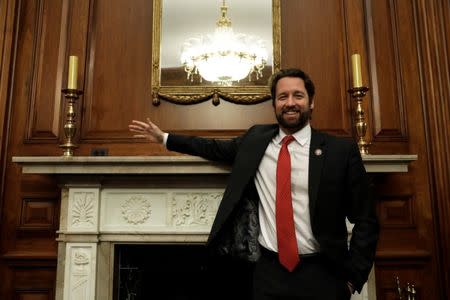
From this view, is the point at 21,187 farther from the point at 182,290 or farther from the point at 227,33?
the point at 227,33

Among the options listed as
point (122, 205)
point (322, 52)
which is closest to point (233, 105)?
point (322, 52)

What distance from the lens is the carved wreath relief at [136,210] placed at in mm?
1949

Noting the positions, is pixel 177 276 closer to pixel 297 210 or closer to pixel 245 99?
pixel 245 99

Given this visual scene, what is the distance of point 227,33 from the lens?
7.66ft

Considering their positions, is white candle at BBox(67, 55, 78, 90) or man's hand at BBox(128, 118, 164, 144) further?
white candle at BBox(67, 55, 78, 90)

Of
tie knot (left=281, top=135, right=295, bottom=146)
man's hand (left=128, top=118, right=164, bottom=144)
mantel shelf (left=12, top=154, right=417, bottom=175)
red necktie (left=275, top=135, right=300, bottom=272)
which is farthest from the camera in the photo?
mantel shelf (left=12, top=154, right=417, bottom=175)

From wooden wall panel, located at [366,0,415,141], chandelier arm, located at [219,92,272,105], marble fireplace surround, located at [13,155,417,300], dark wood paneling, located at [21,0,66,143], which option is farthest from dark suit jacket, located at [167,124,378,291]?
dark wood paneling, located at [21,0,66,143]

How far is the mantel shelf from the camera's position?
1.87 m

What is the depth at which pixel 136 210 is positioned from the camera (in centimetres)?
196

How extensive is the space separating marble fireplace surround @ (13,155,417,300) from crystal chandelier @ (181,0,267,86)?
623 millimetres

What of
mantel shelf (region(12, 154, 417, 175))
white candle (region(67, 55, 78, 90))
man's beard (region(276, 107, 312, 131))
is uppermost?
white candle (region(67, 55, 78, 90))

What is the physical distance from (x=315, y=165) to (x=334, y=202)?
136 mm

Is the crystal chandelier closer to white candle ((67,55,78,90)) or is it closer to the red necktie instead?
white candle ((67,55,78,90))

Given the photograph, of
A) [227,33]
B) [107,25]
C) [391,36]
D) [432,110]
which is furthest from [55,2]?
[432,110]
